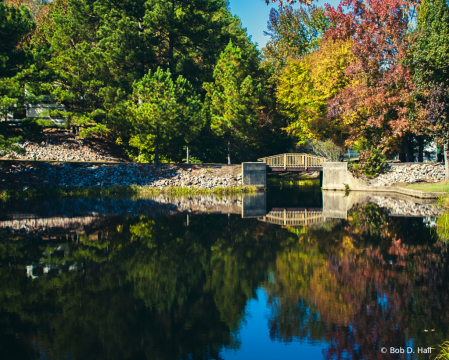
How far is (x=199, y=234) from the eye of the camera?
54.1 ft

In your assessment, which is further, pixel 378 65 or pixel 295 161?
pixel 295 161

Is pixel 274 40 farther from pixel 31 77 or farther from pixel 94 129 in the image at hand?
pixel 31 77

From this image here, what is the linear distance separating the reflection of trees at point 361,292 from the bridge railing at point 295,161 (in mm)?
22915

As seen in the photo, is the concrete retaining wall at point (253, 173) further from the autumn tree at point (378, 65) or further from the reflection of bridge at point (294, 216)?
the reflection of bridge at point (294, 216)

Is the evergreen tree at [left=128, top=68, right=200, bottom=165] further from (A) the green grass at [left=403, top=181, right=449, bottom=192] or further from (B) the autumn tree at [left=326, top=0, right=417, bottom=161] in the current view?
(A) the green grass at [left=403, top=181, right=449, bottom=192]

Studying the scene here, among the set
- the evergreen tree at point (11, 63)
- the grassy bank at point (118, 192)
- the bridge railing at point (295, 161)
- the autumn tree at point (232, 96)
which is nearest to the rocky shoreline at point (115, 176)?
the grassy bank at point (118, 192)

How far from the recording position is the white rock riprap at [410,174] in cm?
3512

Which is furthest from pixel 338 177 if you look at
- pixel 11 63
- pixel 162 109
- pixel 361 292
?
pixel 361 292

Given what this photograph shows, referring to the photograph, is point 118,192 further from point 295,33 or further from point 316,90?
point 295,33

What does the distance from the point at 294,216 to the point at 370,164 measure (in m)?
16.5

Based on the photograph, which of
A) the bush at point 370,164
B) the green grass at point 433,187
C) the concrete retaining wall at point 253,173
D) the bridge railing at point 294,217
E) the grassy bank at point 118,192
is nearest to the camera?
the bridge railing at point 294,217

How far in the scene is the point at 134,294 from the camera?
9.41m

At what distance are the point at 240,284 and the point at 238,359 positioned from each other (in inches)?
138

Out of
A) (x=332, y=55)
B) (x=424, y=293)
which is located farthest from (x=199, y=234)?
(x=332, y=55)
